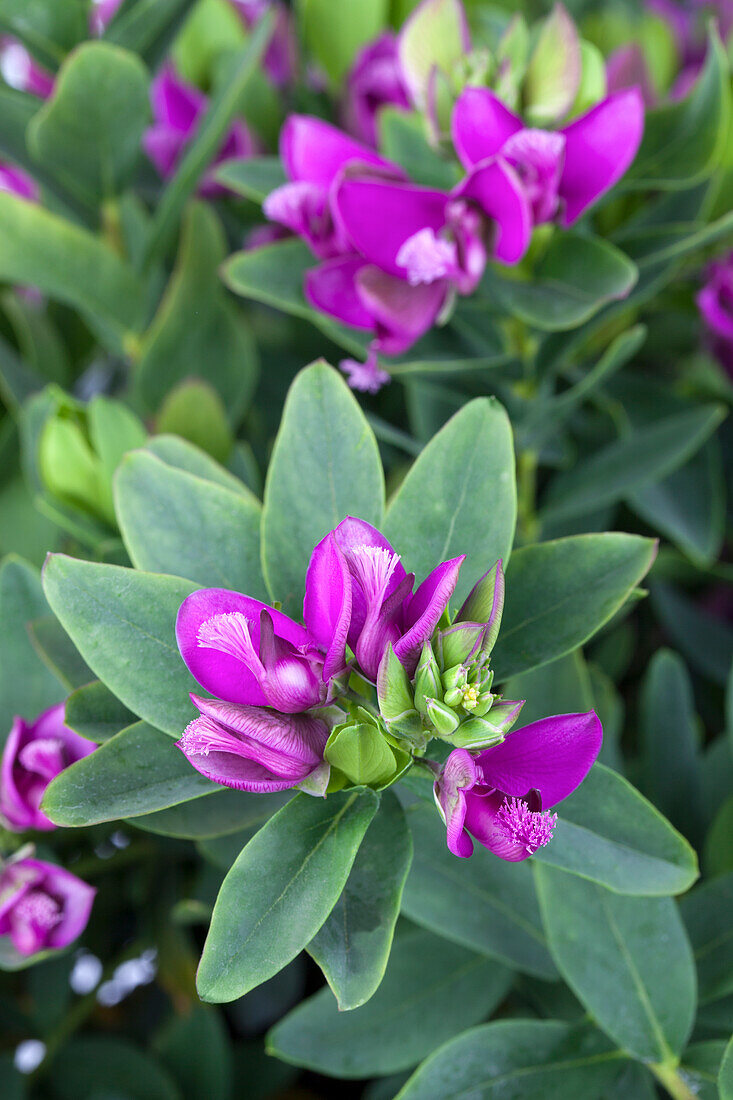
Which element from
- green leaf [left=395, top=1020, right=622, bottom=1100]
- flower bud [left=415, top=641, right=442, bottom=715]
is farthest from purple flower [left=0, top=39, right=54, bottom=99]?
green leaf [left=395, top=1020, right=622, bottom=1100]

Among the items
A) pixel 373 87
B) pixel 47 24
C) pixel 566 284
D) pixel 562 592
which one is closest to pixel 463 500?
pixel 562 592

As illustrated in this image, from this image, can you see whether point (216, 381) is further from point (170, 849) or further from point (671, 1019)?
point (671, 1019)

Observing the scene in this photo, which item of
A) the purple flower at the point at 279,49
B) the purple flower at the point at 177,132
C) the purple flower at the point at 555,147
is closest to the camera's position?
the purple flower at the point at 555,147

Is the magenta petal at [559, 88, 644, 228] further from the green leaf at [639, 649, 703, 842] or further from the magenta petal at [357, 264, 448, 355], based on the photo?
the green leaf at [639, 649, 703, 842]

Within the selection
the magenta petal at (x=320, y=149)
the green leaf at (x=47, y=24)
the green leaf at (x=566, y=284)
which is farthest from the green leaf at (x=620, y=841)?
the green leaf at (x=47, y=24)

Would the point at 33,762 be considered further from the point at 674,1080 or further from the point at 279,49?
the point at 279,49

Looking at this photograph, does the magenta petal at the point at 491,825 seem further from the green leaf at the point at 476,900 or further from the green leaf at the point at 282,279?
the green leaf at the point at 282,279
